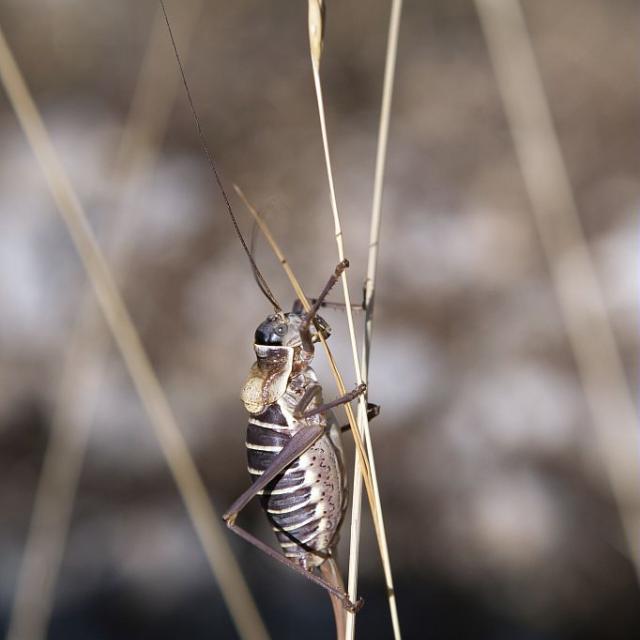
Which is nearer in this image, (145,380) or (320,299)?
(320,299)

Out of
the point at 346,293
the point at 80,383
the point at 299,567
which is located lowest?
the point at 299,567

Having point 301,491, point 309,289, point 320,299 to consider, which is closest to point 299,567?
point 301,491

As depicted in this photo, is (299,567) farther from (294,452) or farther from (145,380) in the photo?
(145,380)

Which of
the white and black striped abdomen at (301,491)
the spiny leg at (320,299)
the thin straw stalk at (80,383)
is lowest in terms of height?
the white and black striped abdomen at (301,491)

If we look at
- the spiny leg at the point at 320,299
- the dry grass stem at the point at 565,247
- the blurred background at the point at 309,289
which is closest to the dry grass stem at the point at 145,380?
the blurred background at the point at 309,289

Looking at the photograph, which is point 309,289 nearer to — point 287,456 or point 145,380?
point 145,380

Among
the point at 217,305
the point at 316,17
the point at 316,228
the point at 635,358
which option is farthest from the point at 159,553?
the point at 316,17

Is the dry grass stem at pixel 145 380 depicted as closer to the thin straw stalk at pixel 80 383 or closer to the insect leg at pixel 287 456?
the thin straw stalk at pixel 80 383

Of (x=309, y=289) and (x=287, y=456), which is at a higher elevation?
(x=309, y=289)
